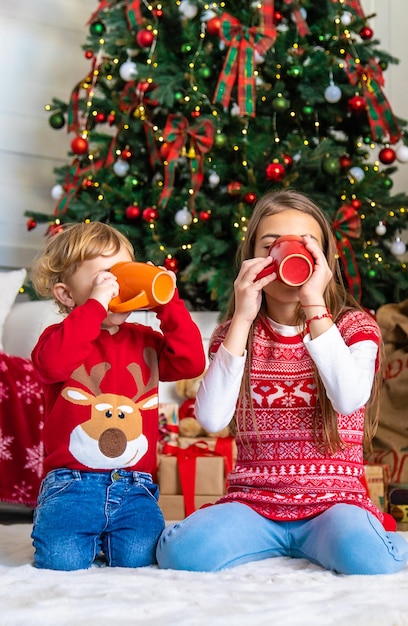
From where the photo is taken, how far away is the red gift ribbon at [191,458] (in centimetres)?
211

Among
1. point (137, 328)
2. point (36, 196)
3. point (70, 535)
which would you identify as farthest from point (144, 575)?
point (36, 196)

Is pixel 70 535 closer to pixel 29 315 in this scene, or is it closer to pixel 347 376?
pixel 347 376

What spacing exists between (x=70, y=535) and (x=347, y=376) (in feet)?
1.66

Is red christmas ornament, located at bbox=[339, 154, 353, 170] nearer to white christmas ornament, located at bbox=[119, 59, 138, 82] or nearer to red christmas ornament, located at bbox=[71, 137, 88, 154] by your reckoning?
white christmas ornament, located at bbox=[119, 59, 138, 82]

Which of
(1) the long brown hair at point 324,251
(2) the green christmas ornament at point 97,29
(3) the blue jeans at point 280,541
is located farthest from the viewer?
(2) the green christmas ornament at point 97,29

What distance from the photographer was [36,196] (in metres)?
3.46

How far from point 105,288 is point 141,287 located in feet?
0.20

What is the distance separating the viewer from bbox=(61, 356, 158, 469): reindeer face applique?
147 cm

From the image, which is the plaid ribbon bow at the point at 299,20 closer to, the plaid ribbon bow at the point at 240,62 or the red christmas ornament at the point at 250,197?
the plaid ribbon bow at the point at 240,62

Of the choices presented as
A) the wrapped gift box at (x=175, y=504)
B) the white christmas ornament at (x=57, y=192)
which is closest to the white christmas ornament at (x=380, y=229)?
the white christmas ornament at (x=57, y=192)

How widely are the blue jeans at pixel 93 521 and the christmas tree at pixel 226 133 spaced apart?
125 cm

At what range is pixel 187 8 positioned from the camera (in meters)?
2.78

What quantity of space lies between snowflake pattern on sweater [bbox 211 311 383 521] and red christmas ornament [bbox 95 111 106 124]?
1.64 m

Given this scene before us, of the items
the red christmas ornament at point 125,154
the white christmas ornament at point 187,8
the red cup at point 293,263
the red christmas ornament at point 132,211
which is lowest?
the red cup at point 293,263
